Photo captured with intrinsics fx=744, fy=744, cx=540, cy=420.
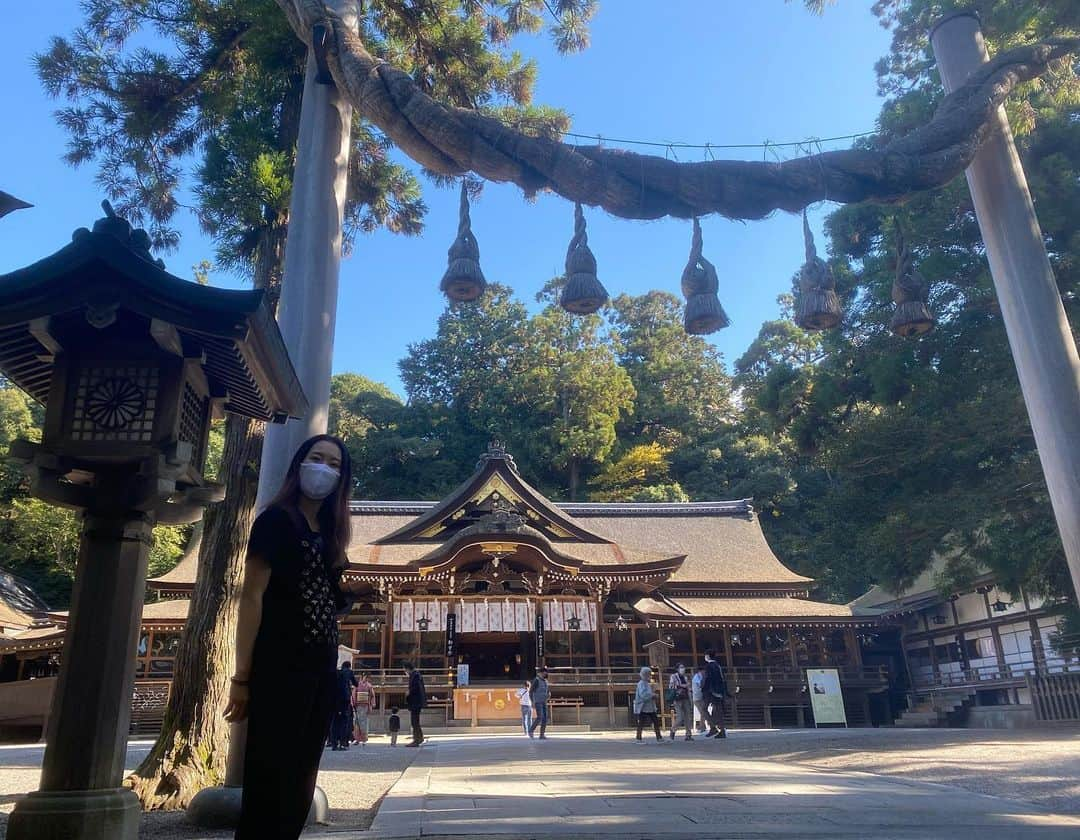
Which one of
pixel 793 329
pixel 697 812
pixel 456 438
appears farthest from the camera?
Answer: pixel 793 329

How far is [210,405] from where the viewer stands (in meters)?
3.56

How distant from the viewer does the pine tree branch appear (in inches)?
168

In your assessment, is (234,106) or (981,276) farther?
(981,276)

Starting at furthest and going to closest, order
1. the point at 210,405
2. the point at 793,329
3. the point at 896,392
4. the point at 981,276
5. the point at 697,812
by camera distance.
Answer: the point at 793,329 → the point at 896,392 → the point at 981,276 → the point at 697,812 → the point at 210,405

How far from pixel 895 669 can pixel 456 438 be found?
22.9 meters

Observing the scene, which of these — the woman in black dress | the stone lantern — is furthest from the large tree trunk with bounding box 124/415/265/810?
the woman in black dress

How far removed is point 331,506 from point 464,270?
10.3 ft

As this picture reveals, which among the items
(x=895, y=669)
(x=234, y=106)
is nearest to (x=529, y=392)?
(x=895, y=669)

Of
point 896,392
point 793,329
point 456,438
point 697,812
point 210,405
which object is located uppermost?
point 793,329

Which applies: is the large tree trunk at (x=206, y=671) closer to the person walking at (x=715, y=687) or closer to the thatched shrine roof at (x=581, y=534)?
Result: the person walking at (x=715, y=687)

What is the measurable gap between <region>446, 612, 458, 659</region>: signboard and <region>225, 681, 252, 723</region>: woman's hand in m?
16.4

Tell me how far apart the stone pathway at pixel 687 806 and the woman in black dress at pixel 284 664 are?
153cm

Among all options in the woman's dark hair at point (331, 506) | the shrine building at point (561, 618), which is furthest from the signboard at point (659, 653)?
the woman's dark hair at point (331, 506)

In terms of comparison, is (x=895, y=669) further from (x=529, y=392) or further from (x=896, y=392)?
(x=529, y=392)
